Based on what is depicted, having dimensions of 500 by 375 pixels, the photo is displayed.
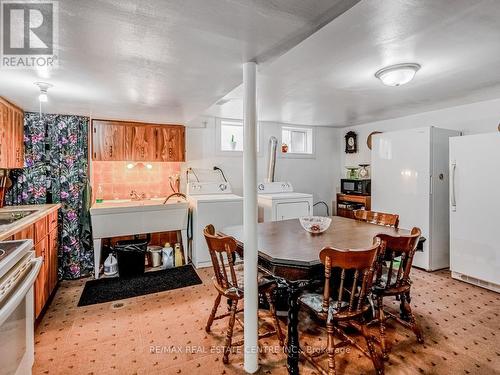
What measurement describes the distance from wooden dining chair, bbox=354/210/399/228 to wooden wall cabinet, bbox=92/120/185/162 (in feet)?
8.73

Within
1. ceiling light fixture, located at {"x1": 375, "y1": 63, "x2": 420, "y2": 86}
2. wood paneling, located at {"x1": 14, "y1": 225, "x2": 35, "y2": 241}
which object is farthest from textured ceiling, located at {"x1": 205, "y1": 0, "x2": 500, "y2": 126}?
wood paneling, located at {"x1": 14, "y1": 225, "x2": 35, "y2": 241}

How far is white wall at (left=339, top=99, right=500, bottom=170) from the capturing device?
3.52 metres

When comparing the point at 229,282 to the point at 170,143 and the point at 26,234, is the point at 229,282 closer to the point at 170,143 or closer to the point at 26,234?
the point at 26,234

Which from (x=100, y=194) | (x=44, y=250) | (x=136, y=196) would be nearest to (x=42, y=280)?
(x=44, y=250)

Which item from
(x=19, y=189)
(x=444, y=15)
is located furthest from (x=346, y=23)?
(x=19, y=189)

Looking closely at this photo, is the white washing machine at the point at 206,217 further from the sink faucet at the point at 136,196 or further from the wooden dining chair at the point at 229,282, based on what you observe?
the wooden dining chair at the point at 229,282

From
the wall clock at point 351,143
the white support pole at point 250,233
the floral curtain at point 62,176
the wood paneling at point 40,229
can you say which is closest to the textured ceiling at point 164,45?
the white support pole at point 250,233

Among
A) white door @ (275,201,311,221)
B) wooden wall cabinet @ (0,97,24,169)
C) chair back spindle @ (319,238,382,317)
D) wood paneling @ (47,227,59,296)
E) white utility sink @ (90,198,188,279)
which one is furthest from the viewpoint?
white door @ (275,201,311,221)

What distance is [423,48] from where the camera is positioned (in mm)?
1990

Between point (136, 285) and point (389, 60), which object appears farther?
point (136, 285)

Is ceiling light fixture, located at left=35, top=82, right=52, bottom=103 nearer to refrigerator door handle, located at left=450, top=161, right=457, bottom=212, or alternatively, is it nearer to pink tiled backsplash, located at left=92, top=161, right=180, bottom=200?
pink tiled backsplash, located at left=92, top=161, right=180, bottom=200

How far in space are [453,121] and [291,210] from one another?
260cm

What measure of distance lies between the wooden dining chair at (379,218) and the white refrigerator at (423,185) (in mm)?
1009

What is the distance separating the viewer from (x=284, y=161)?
5.19m
